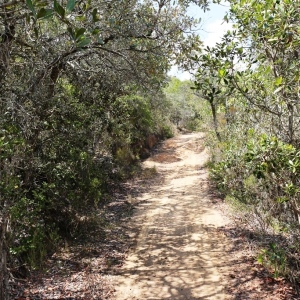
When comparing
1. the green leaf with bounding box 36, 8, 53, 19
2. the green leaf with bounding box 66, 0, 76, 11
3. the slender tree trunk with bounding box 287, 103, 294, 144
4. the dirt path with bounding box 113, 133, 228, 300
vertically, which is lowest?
the dirt path with bounding box 113, 133, 228, 300

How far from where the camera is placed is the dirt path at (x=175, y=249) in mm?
5359

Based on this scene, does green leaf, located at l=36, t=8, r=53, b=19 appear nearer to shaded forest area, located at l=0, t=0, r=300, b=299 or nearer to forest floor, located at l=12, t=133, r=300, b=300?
shaded forest area, located at l=0, t=0, r=300, b=299

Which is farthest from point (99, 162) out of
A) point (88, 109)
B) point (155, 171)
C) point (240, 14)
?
point (240, 14)

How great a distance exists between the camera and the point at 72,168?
780 cm

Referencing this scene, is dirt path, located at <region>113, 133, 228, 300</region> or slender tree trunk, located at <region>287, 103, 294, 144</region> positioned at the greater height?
slender tree trunk, located at <region>287, 103, 294, 144</region>

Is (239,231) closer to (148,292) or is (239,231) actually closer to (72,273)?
(148,292)

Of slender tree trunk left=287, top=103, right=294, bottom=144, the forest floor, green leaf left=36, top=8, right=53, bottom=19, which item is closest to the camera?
green leaf left=36, top=8, right=53, bottom=19

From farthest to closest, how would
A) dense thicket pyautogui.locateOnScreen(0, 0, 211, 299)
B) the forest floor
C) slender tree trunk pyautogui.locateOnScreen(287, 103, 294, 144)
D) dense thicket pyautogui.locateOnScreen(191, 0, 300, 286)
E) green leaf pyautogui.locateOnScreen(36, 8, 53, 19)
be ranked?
the forest floor, dense thicket pyautogui.locateOnScreen(0, 0, 211, 299), slender tree trunk pyautogui.locateOnScreen(287, 103, 294, 144), dense thicket pyautogui.locateOnScreen(191, 0, 300, 286), green leaf pyautogui.locateOnScreen(36, 8, 53, 19)

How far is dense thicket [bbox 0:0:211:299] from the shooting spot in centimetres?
462

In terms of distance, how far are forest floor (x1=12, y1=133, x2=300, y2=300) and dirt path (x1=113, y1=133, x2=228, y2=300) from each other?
0.7 inches

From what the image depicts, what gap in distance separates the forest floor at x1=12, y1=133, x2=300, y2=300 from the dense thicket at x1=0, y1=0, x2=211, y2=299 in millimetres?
649

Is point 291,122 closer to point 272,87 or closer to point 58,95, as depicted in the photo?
point 272,87

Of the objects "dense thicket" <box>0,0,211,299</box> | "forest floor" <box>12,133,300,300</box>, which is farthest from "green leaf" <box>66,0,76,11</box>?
"forest floor" <box>12,133,300,300</box>

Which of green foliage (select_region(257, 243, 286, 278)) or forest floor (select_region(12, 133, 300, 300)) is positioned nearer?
green foliage (select_region(257, 243, 286, 278))
